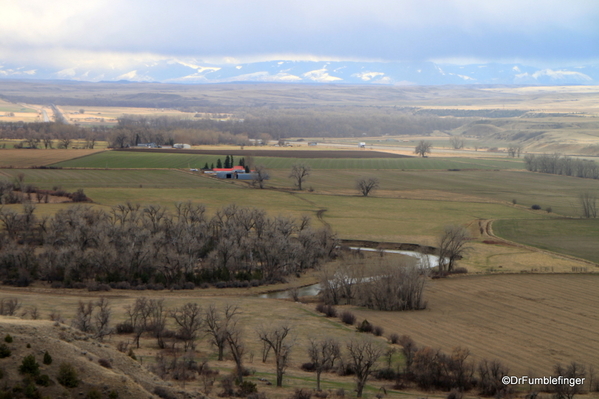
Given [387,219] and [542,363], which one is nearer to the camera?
[542,363]

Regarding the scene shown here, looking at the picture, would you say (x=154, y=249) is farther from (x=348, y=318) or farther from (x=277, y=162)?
(x=277, y=162)

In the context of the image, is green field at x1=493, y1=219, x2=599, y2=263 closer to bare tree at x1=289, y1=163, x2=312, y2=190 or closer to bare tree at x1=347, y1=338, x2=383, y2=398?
bare tree at x1=289, y1=163, x2=312, y2=190

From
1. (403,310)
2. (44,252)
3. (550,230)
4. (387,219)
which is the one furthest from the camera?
(387,219)

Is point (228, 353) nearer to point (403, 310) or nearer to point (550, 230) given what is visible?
point (403, 310)

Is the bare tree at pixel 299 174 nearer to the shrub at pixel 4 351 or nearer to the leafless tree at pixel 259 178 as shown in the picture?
Result: the leafless tree at pixel 259 178

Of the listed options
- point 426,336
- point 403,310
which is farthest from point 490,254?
point 426,336

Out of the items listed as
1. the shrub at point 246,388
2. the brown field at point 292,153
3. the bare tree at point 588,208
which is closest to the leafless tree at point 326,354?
the shrub at point 246,388

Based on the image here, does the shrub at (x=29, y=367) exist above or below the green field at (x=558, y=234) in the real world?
above
